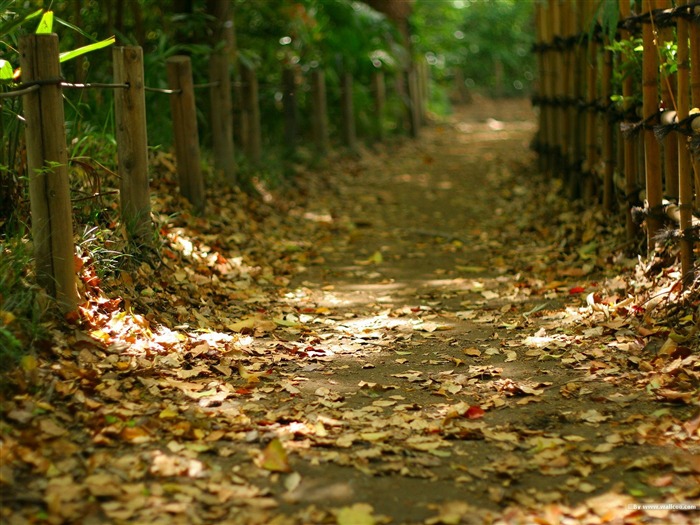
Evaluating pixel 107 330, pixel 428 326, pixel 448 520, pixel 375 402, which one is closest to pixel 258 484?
pixel 448 520

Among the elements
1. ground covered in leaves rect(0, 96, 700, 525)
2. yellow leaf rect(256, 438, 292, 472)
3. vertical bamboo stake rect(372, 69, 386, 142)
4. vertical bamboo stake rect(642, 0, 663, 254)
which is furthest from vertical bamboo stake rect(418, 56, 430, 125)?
yellow leaf rect(256, 438, 292, 472)

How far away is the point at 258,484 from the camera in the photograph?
2.85 meters

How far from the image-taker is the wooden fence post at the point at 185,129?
623cm

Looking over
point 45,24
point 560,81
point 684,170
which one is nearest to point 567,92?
point 560,81

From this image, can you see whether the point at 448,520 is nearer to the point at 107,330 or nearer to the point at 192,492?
the point at 192,492

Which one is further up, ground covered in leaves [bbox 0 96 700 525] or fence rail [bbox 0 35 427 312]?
fence rail [bbox 0 35 427 312]

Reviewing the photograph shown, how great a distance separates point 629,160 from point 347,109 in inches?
263

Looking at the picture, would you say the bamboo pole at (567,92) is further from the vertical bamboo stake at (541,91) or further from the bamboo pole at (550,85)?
the vertical bamboo stake at (541,91)

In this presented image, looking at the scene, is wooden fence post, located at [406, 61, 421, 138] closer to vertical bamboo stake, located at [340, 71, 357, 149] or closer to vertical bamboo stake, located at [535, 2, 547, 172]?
vertical bamboo stake, located at [340, 71, 357, 149]

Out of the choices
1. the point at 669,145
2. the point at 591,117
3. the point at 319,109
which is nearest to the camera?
the point at 669,145

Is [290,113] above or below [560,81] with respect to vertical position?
below

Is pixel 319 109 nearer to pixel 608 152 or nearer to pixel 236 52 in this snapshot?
pixel 236 52

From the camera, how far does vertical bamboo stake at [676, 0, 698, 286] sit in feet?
13.6

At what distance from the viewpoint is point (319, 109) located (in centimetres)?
1076
